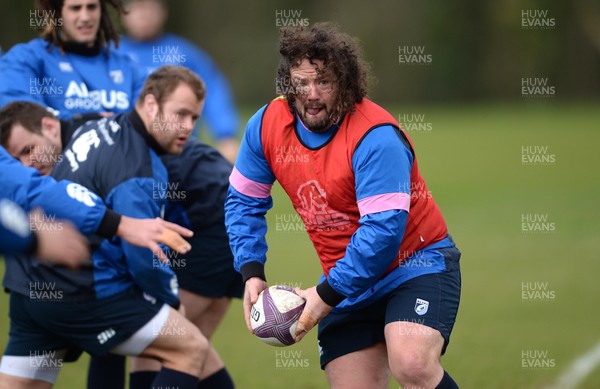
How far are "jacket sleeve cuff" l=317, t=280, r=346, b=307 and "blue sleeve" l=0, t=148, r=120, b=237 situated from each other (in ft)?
3.41

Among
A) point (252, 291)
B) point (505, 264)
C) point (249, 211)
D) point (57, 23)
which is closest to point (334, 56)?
point (249, 211)

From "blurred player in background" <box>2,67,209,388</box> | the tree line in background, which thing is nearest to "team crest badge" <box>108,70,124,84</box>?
"blurred player in background" <box>2,67,209,388</box>

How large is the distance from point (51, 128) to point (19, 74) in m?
0.93

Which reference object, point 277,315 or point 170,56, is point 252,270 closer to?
point 277,315

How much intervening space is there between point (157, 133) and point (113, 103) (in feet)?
4.30

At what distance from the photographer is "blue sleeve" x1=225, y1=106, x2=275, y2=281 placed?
15.0 ft

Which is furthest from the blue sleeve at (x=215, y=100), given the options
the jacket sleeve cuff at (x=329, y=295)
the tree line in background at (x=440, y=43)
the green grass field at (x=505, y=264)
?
the tree line in background at (x=440, y=43)

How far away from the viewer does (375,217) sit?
4.11 metres

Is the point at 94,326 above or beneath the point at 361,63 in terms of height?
beneath

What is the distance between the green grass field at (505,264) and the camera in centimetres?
666

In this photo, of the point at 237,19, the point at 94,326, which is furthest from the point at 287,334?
the point at 237,19

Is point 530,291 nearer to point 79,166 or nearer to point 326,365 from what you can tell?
point 326,365

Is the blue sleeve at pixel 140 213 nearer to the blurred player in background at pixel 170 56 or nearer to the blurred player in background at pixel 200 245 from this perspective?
the blurred player in background at pixel 200 245

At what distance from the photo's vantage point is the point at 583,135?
21.0 metres
